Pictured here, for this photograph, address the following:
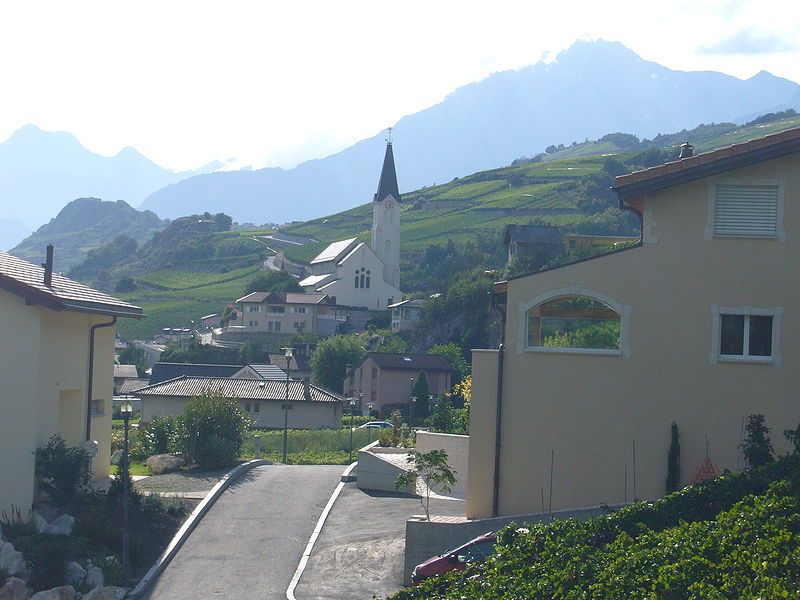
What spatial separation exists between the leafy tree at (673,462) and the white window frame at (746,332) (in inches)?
58.7

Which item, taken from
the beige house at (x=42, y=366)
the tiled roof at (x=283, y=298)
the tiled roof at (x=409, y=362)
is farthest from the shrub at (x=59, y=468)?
the tiled roof at (x=283, y=298)

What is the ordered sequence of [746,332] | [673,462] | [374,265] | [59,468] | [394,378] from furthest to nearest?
1. [374,265]
2. [394,378]
3. [59,468]
4. [746,332]
5. [673,462]

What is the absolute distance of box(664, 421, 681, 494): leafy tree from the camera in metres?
19.0

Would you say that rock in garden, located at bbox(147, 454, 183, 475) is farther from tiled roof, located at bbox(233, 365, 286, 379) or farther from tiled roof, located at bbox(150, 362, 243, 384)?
tiled roof, located at bbox(150, 362, 243, 384)

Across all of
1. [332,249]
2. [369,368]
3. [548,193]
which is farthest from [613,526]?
[548,193]

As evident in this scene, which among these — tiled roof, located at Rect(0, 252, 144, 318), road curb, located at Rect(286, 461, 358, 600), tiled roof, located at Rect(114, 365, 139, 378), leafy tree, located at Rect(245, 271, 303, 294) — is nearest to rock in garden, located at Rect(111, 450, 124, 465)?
tiled roof, located at Rect(0, 252, 144, 318)

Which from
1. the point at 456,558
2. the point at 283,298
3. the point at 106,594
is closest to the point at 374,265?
the point at 283,298

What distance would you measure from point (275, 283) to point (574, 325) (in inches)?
3896

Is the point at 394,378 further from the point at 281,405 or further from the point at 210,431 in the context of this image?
the point at 210,431

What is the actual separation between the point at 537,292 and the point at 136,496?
9.96m

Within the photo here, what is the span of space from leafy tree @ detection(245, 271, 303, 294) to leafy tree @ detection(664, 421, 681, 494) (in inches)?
3777

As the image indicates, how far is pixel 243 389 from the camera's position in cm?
5534

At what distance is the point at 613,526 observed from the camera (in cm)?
1348

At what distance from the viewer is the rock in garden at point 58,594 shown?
17328 mm
